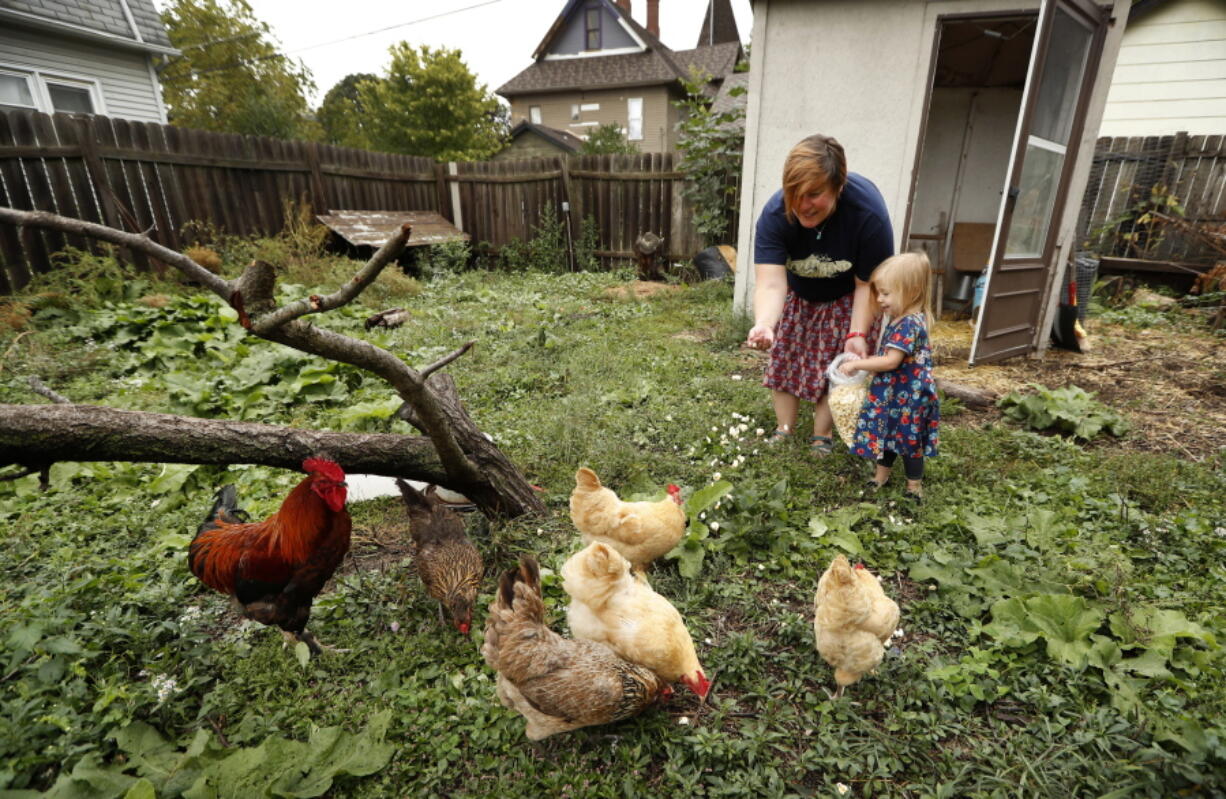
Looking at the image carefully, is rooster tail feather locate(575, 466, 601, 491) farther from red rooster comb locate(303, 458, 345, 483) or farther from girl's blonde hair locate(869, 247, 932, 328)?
girl's blonde hair locate(869, 247, 932, 328)

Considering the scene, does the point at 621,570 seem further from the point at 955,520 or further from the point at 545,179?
the point at 545,179

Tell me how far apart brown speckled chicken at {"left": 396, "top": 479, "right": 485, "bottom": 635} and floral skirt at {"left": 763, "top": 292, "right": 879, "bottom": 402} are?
2.30 meters

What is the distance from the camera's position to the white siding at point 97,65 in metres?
10.1

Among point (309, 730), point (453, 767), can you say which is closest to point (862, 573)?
point (453, 767)

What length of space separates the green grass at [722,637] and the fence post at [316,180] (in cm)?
617

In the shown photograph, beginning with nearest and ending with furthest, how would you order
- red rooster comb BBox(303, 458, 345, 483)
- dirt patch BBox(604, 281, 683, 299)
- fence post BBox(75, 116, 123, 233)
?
red rooster comb BBox(303, 458, 345, 483) < fence post BBox(75, 116, 123, 233) < dirt patch BBox(604, 281, 683, 299)

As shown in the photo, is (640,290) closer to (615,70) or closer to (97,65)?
(97,65)

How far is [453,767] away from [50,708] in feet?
4.54

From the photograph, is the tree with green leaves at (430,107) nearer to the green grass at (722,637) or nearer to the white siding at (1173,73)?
the white siding at (1173,73)

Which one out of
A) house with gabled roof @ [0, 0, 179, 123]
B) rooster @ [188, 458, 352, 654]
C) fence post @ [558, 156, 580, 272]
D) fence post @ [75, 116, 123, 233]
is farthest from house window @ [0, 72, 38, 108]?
A: rooster @ [188, 458, 352, 654]

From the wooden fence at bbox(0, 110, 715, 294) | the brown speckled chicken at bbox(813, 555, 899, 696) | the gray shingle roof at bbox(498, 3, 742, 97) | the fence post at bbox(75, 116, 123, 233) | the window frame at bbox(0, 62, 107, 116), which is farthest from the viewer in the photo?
the gray shingle roof at bbox(498, 3, 742, 97)

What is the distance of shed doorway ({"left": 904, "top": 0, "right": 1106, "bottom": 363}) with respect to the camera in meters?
5.03

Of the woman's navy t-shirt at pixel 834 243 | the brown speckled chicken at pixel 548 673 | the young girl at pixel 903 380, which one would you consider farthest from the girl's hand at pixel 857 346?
the brown speckled chicken at pixel 548 673

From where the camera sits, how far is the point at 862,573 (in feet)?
6.77
